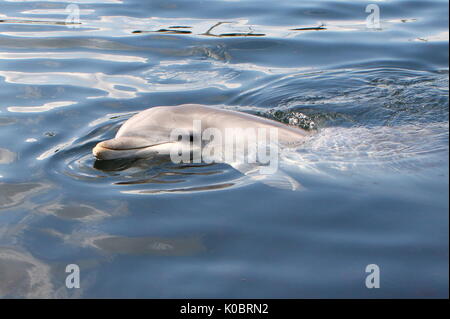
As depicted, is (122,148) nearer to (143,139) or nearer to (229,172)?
(143,139)

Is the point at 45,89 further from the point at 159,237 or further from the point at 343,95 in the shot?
the point at 159,237

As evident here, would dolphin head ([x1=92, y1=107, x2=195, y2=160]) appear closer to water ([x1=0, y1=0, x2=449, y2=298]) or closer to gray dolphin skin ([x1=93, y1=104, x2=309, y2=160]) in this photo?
gray dolphin skin ([x1=93, y1=104, x2=309, y2=160])

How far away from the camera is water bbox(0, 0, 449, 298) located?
4379mm

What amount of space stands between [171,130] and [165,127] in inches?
2.7

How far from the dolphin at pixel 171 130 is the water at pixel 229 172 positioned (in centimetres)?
17

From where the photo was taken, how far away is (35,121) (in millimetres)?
7766

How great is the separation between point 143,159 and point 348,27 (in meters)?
6.69

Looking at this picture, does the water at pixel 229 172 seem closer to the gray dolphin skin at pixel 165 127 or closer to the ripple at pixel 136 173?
the ripple at pixel 136 173

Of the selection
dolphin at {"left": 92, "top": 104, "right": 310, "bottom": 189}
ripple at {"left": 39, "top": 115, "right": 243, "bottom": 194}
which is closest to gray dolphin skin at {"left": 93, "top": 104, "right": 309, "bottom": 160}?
dolphin at {"left": 92, "top": 104, "right": 310, "bottom": 189}

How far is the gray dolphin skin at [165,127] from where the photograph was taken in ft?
20.8

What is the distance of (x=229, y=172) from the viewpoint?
6.21 meters

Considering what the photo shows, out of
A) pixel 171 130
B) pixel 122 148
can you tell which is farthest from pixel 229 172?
pixel 122 148

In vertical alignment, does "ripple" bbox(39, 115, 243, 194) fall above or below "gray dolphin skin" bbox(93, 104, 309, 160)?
below
